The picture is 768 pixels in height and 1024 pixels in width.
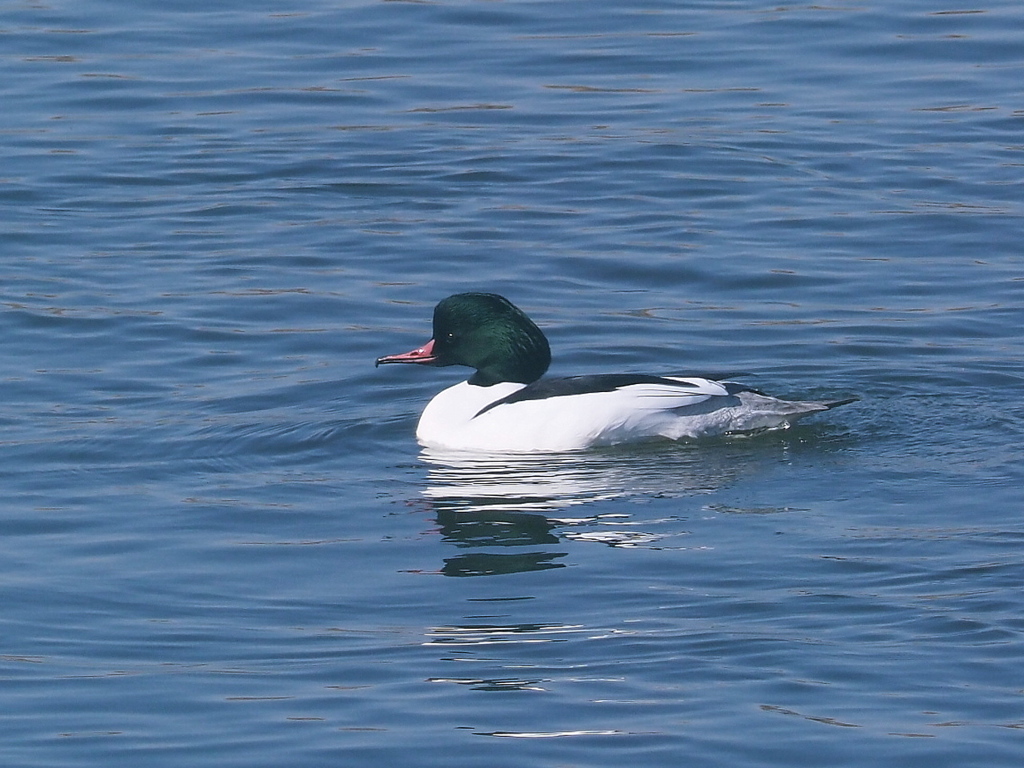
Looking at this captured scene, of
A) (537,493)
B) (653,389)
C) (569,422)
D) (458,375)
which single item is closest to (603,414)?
(569,422)

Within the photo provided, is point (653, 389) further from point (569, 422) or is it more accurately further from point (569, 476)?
point (569, 476)

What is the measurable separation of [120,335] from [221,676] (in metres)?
5.42

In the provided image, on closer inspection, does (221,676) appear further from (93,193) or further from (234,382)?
(93,193)

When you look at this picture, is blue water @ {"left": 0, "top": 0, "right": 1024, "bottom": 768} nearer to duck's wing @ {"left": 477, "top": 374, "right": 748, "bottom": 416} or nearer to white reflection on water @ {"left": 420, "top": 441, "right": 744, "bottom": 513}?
white reflection on water @ {"left": 420, "top": 441, "right": 744, "bottom": 513}

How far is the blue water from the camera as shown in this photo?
6883 millimetres

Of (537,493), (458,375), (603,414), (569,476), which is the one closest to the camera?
(537,493)

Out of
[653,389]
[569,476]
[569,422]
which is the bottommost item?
[569,476]

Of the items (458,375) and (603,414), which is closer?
(603,414)

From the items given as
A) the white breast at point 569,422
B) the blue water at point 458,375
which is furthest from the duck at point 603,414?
the blue water at point 458,375

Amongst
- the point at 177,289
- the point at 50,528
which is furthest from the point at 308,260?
the point at 50,528

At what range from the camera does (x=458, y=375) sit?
1233 centimetres

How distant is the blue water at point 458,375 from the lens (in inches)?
271

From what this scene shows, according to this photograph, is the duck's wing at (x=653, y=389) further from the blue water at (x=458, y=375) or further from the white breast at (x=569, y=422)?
the blue water at (x=458, y=375)

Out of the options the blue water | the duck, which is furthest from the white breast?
the blue water
